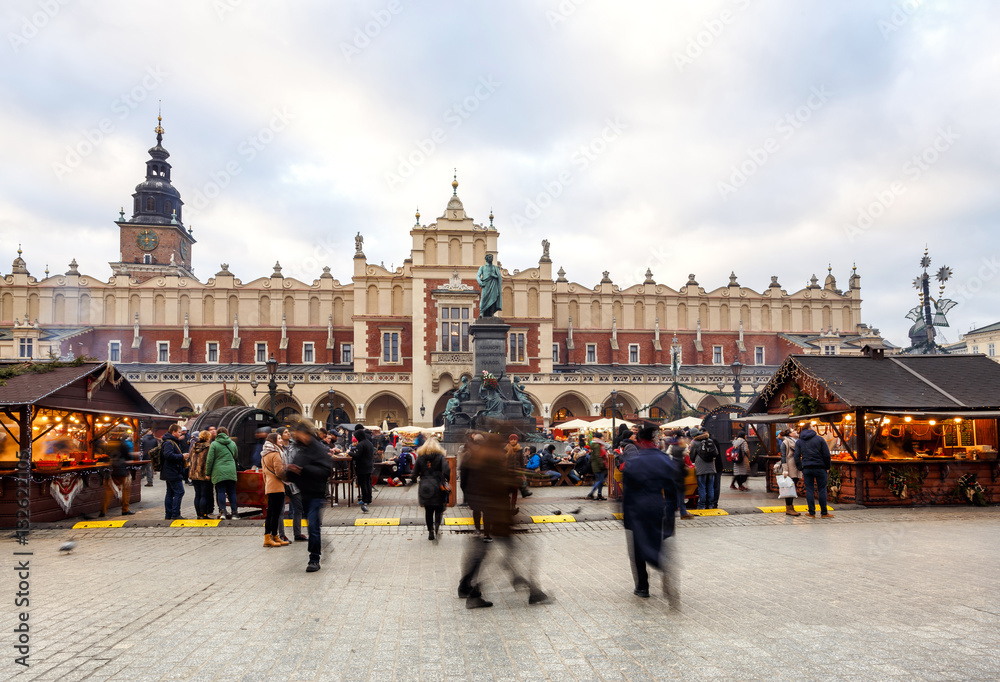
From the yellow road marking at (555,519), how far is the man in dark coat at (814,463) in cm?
406

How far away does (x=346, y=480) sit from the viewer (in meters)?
13.6

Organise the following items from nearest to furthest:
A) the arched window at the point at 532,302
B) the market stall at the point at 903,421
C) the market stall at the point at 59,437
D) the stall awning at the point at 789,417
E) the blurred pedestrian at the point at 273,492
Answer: the blurred pedestrian at the point at 273,492
the market stall at the point at 59,437
the market stall at the point at 903,421
the stall awning at the point at 789,417
the arched window at the point at 532,302

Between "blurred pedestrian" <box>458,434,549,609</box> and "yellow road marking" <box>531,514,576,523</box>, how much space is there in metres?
5.32

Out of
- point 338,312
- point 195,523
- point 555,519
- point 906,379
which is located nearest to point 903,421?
point 906,379

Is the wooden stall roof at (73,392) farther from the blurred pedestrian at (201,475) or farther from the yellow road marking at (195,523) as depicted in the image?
the yellow road marking at (195,523)

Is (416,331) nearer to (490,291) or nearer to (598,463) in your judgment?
(490,291)

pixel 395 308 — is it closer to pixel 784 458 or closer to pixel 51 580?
pixel 784 458

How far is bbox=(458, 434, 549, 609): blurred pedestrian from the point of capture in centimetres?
597

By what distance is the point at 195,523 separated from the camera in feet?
36.8

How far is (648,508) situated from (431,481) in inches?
152

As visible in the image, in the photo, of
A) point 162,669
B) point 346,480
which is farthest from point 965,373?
point 162,669

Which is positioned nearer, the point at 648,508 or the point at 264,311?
the point at 648,508

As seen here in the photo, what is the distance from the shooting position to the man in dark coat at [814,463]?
37.5 ft

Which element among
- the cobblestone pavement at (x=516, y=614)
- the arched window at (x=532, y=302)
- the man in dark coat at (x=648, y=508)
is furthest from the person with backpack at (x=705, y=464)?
the arched window at (x=532, y=302)
